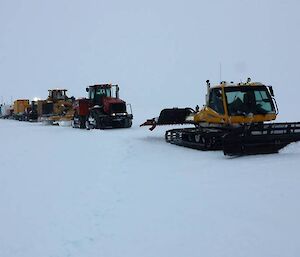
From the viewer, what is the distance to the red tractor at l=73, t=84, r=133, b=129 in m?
24.4

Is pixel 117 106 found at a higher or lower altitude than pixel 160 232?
higher

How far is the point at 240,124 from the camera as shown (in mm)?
13102

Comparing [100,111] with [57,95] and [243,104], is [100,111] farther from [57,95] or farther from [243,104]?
[243,104]

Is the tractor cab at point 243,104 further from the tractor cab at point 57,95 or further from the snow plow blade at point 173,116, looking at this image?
the tractor cab at point 57,95

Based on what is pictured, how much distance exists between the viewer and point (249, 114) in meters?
13.1

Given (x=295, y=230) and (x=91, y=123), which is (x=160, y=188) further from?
(x=91, y=123)

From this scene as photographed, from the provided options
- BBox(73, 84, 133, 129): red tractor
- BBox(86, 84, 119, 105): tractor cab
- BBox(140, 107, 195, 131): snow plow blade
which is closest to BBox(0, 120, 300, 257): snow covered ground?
BBox(140, 107, 195, 131): snow plow blade

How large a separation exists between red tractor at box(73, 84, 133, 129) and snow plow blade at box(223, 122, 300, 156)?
12.8 meters

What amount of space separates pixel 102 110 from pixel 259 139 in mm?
14273

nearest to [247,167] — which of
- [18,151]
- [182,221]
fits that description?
[182,221]

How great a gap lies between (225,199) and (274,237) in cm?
191

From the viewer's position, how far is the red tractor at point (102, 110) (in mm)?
24391

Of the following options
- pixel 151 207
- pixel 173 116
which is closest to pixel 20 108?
pixel 173 116

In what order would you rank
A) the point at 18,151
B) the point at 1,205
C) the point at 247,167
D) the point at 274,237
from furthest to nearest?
1. the point at 18,151
2. the point at 247,167
3. the point at 1,205
4. the point at 274,237
